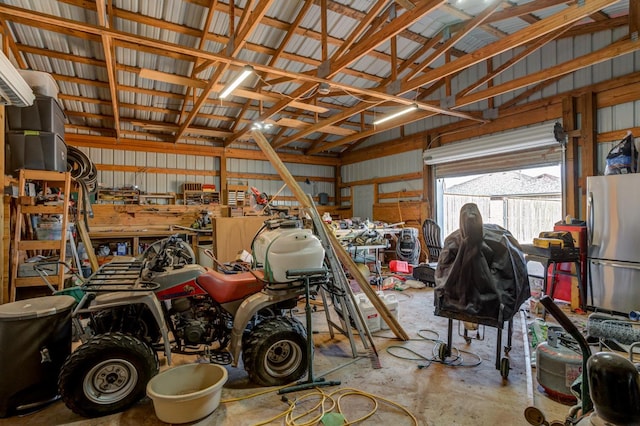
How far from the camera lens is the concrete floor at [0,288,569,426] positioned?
6.87 feet

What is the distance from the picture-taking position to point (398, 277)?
630 centimetres

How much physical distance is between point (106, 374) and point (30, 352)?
0.48m

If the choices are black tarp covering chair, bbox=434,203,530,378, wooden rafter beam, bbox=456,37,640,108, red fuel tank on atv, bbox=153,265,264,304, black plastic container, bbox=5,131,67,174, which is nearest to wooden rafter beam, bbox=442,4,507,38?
wooden rafter beam, bbox=456,37,640,108

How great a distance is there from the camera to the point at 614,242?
403cm

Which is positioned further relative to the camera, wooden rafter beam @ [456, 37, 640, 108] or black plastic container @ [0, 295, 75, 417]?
wooden rafter beam @ [456, 37, 640, 108]

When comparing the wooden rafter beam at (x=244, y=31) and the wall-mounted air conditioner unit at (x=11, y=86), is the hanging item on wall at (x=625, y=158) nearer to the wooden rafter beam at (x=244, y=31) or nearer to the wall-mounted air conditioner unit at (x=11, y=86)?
the wooden rafter beam at (x=244, y=31)

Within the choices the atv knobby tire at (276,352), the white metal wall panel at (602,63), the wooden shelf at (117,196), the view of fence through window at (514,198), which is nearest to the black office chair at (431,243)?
the view of fence through window at (514,198)

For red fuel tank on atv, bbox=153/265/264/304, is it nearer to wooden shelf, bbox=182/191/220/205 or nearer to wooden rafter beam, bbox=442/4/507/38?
wooden rafter beam, bbox=442/4/507/38

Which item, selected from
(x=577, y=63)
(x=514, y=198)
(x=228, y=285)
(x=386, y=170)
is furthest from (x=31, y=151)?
(x=514, y=198)

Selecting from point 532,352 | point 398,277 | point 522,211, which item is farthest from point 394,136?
point 532,352

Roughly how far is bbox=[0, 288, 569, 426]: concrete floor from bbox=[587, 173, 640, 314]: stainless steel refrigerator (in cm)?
178

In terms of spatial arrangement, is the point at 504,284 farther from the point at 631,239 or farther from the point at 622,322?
the point at 631,239

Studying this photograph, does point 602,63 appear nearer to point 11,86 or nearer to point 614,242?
point 614,242

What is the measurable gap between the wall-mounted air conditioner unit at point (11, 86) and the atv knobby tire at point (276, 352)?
8.52ft
